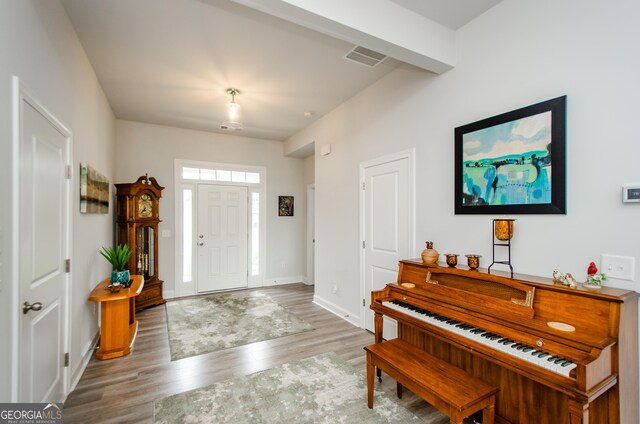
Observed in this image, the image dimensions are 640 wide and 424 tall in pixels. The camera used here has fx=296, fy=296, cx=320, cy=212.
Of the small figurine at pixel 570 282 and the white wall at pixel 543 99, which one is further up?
the white wall at pixel 543 99

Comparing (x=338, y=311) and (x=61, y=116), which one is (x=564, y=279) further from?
(x=61, y=116)

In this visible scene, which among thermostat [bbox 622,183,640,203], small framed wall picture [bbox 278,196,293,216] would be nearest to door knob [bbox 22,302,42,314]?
thermostat [bbox 622,183,640,203]

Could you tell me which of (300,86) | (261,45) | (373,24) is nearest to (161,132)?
(300,86)

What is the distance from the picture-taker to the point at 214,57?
290 centimetres

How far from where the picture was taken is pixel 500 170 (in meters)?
2.16

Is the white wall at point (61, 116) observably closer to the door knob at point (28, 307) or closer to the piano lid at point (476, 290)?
the door knob at point (28, 307)

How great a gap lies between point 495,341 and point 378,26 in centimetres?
226

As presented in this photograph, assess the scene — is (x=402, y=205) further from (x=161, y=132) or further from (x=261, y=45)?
(x=161, y=132)

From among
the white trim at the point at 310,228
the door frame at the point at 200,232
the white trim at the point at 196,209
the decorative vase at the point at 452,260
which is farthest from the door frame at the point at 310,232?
the decorative vase at the point at 452,260

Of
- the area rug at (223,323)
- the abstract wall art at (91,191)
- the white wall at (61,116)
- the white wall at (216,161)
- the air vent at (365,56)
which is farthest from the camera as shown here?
the white wall at (216,161)

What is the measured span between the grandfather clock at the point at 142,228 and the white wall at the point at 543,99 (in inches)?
140

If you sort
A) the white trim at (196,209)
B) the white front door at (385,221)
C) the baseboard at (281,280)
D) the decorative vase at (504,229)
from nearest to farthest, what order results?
1. the decorative vase at (504,229)
2. the white front door at (385,221)
3. the white trim at (196,209)
4. the baseboard at (281,280)

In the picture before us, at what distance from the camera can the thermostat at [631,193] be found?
1563 millimetres

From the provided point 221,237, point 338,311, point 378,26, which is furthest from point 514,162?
point 221,237
